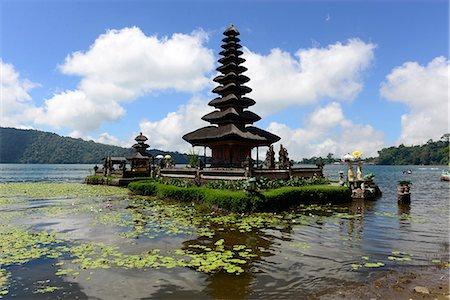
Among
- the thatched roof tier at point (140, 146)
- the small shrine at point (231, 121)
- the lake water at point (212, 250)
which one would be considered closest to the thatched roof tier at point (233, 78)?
the small shrine at point (231, 121)

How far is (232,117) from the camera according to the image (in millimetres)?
29547

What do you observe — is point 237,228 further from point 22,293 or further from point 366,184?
point 366,184

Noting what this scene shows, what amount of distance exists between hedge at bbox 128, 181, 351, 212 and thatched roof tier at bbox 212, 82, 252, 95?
11.5 meters

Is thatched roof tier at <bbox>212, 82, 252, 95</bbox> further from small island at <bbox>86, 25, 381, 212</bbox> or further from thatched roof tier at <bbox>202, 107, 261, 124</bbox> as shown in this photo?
thatched roof tier at <bbox>202, 107, 261, 124</bbox>

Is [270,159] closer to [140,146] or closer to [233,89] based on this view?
[233,89]

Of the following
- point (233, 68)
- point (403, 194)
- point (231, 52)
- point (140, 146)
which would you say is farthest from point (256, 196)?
point (140, 146)

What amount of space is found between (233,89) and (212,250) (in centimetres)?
→ 2244

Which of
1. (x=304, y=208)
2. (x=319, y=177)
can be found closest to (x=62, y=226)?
(x=304, y=208)

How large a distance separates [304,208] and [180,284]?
1414cm

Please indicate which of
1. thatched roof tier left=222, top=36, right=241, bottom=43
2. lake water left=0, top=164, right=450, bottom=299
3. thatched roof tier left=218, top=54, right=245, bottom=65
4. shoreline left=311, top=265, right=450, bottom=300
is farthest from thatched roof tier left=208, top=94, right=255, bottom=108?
shoreline left=311, top=265, right=450, bottom=300

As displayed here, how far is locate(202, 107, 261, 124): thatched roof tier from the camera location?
29423 mm

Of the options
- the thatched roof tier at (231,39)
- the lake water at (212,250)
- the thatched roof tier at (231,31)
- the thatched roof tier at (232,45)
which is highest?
the thatched roof tier at (231,31)

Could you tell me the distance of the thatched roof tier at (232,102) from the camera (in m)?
30.4

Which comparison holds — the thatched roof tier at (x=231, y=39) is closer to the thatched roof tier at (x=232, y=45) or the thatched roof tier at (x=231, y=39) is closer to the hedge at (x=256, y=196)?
the thatched roof tier at (x=232, y=45)
